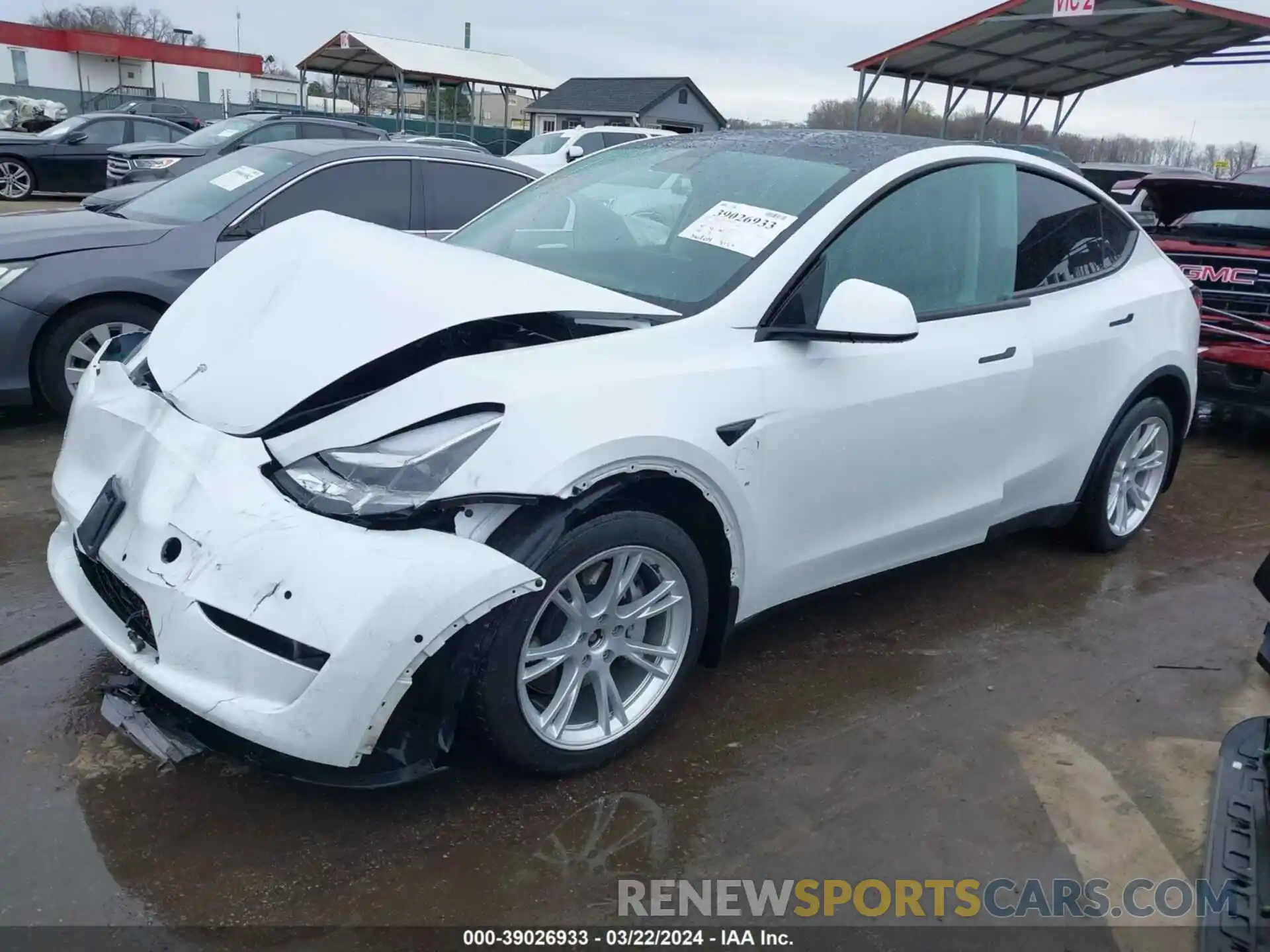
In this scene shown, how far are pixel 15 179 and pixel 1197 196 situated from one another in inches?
606

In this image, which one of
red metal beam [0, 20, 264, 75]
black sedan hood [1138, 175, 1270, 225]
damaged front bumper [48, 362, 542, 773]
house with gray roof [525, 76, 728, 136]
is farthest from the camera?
red metal beam [0, 20, 264, 75]

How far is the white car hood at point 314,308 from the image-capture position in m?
2.49

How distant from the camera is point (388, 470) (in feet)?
7.61

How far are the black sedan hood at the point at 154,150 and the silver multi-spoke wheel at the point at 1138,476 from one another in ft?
41.4

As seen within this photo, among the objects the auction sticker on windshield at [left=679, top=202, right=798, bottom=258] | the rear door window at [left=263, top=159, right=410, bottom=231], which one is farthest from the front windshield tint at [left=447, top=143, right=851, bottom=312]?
the rear door window at [left=263, top=159, right=410, bottom=231]

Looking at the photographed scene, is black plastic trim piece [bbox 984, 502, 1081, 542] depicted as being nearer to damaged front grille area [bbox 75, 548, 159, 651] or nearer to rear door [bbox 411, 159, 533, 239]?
damaged front grille area [bbox 75, 548, 159, 651]

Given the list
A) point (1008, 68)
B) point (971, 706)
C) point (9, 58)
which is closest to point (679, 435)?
point (971, 706)

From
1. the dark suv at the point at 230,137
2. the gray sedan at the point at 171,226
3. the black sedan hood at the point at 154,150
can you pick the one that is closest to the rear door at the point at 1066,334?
the gray sedan at the point at 171,226

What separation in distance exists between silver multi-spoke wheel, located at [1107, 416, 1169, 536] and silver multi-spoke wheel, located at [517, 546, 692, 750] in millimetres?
2477

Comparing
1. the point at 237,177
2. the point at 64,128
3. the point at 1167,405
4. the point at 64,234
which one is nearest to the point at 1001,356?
the point at 1167,405

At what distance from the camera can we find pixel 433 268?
279cm

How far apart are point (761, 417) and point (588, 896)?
4.23 feet

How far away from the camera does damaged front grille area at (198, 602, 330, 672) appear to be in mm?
2168

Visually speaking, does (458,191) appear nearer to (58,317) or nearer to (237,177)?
(237,177)
